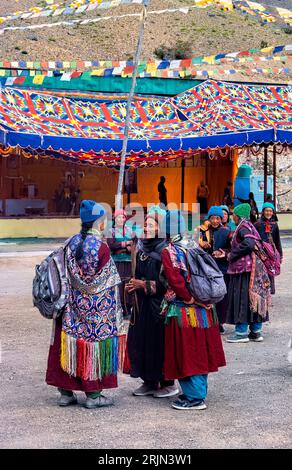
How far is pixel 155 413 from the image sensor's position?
21.6ft

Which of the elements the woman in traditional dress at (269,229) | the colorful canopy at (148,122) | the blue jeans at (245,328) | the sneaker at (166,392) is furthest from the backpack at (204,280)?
the colorful canopy at (148,122)

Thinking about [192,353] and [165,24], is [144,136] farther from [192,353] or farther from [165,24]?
[165,24]

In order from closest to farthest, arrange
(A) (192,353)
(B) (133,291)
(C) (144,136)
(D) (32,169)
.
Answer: (A) (192,353) → (B) (133,291) → (C) (144,136) → (D) (32,169)

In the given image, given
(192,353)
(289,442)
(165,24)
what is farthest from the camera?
(165,24)

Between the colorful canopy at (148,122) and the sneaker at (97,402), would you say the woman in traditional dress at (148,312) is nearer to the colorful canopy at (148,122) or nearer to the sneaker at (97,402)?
the sneaker at (97,402)

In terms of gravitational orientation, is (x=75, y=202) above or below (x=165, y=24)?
below

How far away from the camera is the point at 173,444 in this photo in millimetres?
5668

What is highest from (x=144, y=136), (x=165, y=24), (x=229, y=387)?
(x=165, y=24)

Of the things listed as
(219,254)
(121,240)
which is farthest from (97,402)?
(121,240)

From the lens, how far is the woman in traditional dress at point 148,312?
6902 mm

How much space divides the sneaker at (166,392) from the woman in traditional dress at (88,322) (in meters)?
0.55

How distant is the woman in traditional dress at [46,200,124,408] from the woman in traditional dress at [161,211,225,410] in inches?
16.4

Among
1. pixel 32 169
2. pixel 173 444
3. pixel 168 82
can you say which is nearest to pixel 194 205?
pixel 168 82
